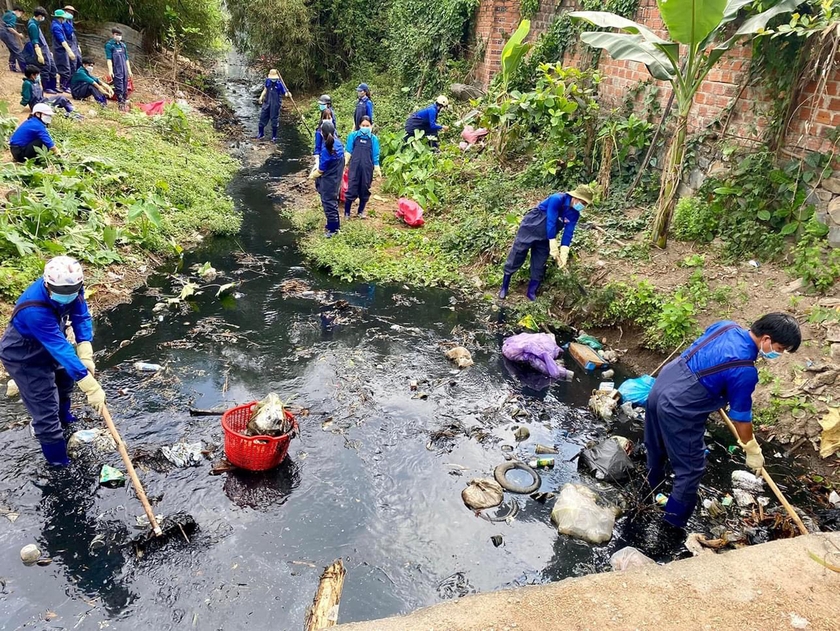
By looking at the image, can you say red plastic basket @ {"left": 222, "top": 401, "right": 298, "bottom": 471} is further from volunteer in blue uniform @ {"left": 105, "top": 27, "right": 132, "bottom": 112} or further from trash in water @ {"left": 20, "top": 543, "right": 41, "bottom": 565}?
volunteer in blue uniform @ {"left": 105, "top": 27, "right": 132, "bottom": 112}

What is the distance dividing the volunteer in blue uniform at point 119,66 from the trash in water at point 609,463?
12588 mm

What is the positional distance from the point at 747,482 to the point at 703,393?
1.45m

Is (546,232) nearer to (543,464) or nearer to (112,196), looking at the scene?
(543,464)

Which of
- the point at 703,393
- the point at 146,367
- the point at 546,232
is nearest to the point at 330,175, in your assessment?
the point at 546,232

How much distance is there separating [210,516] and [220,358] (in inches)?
85.2

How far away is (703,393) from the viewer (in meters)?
3.62

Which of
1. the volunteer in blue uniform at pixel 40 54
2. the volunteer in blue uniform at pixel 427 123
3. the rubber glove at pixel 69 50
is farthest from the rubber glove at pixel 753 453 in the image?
the rubber glove at pixel 69 50

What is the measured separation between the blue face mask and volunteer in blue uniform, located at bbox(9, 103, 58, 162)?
17.4 ft

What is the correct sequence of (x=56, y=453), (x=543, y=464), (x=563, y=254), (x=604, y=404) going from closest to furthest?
(x=56, y=453) → (x=543, y=464) → (x=604, y=404) → (x=563, y=254)

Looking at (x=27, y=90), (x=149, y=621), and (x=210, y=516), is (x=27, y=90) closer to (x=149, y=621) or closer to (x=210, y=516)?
(x=210, y=516)

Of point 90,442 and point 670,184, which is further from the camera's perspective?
point 670,184

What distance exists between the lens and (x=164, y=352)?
18.9 feet

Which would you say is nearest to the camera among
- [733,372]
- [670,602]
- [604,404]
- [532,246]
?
[670,602]

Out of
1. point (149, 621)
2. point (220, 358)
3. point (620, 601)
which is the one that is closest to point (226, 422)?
point (149, 621)
